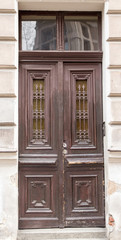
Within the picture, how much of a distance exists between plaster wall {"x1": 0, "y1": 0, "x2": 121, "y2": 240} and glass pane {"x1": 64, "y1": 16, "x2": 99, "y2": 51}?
0.38m

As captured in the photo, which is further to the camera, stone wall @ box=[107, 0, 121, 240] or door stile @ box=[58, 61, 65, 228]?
door stile @ box=[58, 61, 65, 228]

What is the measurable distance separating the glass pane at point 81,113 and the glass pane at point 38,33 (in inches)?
37.1

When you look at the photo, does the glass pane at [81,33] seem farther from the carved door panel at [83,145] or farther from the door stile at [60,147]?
the door stile at [60,147]

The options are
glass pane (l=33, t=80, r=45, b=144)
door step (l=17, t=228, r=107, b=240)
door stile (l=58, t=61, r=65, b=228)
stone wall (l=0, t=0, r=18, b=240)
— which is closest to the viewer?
stone wall (l=0, t=0, r=18, b=240)

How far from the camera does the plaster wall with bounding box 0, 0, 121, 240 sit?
4938 millimetres

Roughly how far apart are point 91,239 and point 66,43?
11.6ft

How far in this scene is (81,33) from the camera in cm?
548

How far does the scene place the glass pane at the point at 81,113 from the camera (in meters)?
5.37

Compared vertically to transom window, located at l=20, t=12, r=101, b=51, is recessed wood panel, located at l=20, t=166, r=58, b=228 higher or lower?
lower

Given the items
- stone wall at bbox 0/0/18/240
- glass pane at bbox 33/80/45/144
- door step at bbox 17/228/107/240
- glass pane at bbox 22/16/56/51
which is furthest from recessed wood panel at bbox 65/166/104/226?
glass pane at bbox 22/16/56/51

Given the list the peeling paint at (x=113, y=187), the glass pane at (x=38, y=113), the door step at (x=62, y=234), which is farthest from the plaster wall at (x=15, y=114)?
the glass pane at (x=38, y=113)

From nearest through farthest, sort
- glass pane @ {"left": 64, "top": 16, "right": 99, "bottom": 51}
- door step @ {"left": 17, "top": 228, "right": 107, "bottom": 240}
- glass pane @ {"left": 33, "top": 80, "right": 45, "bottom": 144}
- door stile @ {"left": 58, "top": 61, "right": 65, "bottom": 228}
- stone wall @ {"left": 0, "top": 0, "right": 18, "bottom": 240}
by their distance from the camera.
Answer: stone wall @ {"left": 0, "top": 0, "right": 18, "bottom": 240}
door step @ {"left": 17, "top": 228, "right": 107, "bottom": 240}
door stile @ {"left": 58, "top": 61, "right": 65, "bottom": 228}
glass pane @ {"left": 33, "top": 80, "right": 45, "bottom": 144}
glass pane @ {"left": 64, "top": 16, "right": 99, "bottom": 51}

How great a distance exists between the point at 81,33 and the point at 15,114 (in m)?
1.98

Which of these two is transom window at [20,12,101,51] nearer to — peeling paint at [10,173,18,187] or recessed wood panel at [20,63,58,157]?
recessed wood panel at [20,63,58,157]
